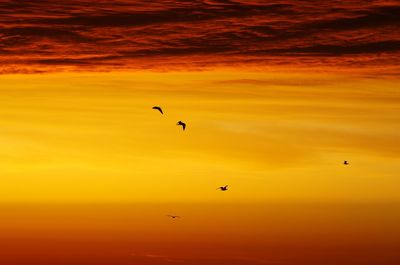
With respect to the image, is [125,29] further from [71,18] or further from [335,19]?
[335,19]

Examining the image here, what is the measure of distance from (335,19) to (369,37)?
3.35 m

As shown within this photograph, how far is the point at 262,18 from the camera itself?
12150 centimetres

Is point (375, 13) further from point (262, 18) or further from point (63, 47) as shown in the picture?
point (63, 47)

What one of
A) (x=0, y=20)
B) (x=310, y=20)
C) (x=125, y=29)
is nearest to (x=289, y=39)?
(x=310, y=20)

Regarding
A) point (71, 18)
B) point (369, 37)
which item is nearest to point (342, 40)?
point (369, 37)

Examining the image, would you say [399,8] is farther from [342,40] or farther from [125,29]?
[125,29]

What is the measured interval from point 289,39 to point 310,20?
288 centimetres

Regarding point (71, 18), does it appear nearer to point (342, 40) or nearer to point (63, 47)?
point (63, 47)

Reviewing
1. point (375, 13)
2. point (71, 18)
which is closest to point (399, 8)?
point (375, 13)

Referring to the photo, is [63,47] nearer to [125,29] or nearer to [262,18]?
[125,29]

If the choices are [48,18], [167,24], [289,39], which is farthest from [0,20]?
[289,39]

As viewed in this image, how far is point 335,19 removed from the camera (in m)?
121

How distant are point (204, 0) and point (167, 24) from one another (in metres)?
3.49

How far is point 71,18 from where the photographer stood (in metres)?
122
